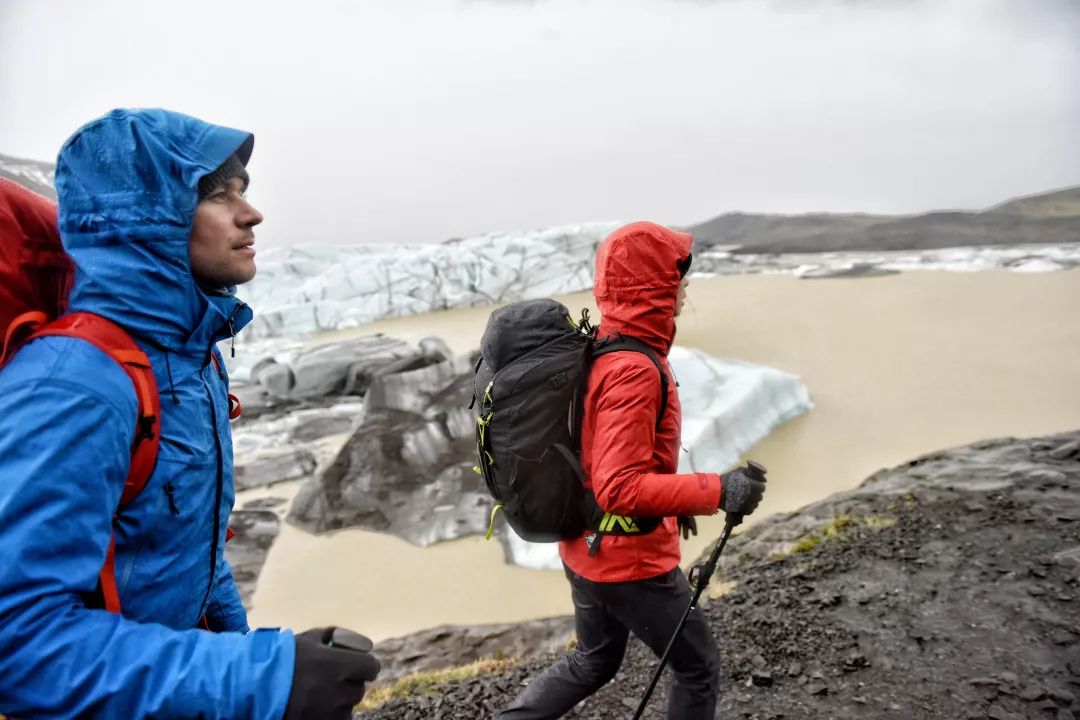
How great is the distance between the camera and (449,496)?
30.7 feet

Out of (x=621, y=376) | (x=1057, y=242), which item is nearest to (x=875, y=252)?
(x=1057, y=242)

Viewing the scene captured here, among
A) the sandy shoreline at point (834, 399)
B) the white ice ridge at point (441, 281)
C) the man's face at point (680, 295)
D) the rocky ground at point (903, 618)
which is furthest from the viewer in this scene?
the white ice ridge at point (441, 281)

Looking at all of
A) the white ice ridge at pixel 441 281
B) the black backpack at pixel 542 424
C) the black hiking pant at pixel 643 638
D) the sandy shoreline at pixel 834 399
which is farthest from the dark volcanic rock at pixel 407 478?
the white ice ridge at pixel 441 281

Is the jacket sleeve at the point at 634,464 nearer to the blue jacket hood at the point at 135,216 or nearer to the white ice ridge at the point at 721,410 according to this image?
the blue jacket hood at the point at 135,216

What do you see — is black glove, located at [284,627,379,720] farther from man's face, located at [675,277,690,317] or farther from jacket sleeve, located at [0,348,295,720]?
man's face, located at [675,277,690,317]

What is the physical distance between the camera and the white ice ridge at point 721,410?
816 centimetres

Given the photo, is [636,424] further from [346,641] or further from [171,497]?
[171,497]

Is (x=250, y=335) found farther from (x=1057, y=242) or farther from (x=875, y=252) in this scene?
(x=1057, y=242)

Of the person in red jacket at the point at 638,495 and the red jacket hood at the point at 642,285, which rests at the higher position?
the red jacket hood at the point at 642,285

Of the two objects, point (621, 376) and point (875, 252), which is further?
point (875, 252)

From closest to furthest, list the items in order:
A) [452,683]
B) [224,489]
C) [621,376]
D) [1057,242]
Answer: [224,489] → [621,376] → [452,683] → [1057,242]

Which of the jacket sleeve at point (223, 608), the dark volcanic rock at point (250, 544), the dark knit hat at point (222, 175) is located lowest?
the dark volcanic rock at point (250, 544)

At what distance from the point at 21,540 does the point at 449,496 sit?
869 cm

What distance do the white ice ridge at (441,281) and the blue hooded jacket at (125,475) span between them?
2344 centimetres
